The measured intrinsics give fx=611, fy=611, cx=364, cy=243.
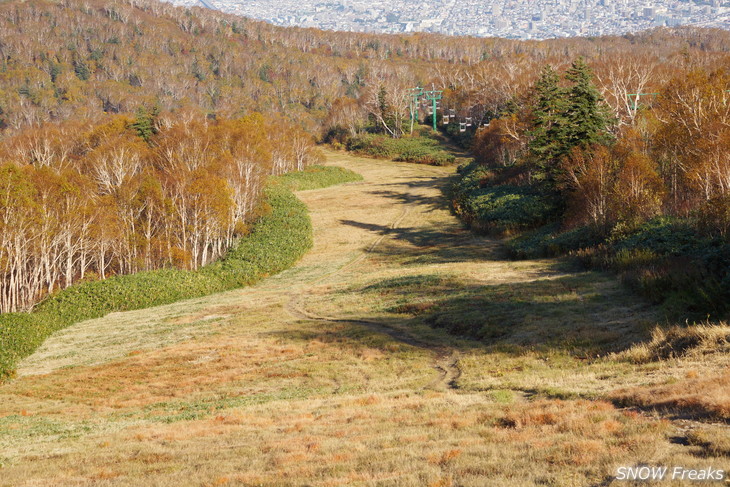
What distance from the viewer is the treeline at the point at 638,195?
1107 inches

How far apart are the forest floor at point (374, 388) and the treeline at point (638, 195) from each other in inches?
92.3

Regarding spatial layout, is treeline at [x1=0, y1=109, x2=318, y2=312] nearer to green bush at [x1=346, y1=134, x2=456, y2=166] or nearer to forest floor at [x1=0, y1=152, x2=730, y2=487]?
forest floor at [x1=0, y1=152, x2=730, y2=487]

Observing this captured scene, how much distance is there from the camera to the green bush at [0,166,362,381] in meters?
39.5

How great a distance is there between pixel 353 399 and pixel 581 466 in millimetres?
10510

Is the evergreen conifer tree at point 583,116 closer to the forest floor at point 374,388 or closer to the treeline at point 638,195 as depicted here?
the treeline at point 638,195

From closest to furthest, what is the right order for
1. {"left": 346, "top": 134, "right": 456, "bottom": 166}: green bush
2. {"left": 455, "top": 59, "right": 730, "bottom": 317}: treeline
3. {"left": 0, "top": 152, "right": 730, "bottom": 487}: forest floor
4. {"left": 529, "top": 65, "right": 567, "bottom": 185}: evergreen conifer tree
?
{"left": 0, "top": 152, "right": 730, "bottom": 487}: forest floor, {"left": 455, "top": 59, "right": 730, "bottom": 317}: treeline, {"left": 529, "top": 65, "right": 567, "bottom": 185}: evergreen conifer tree, {"left": 346, "top": 134, "right": 456, "bottom": 166}: green bush

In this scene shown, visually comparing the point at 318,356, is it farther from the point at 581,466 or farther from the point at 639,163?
the point at 639,163

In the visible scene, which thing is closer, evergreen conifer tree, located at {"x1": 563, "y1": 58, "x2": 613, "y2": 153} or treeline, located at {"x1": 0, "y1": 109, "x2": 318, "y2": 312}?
treeline, located at {"x1": 0, "y1": 109, "x2": 318, "y2": 312}

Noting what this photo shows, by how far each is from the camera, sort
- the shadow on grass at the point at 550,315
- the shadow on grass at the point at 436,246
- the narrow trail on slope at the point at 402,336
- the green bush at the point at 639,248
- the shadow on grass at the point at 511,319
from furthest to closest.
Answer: the shadow on grass at the point at 436,246
the shadow on grass at the point at 511,319
the green bush at the point at 639,248
the shadow on grass at the point at 550,315
the narrow trail on slope at the point at 402,336

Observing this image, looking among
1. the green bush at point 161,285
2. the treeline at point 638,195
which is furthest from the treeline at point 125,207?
the treeline at point 638,195

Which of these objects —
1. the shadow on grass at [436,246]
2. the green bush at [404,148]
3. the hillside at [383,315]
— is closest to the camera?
the hillside at [383,315]

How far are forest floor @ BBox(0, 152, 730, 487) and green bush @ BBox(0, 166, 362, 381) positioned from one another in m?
1.76

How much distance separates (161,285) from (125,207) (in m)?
14.7

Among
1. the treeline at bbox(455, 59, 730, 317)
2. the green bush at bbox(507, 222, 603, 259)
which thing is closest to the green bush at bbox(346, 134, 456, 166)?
the treeline at bbox(455, 59, 730, 317)
